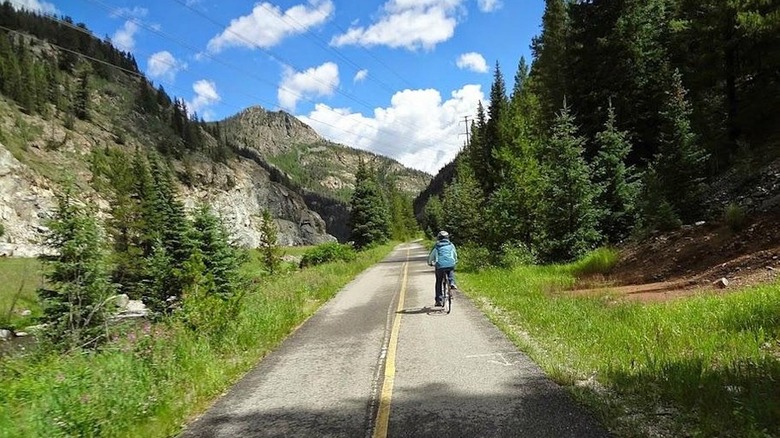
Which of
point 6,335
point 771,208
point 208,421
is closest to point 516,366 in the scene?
point 208,421

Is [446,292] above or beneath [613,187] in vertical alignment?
beneath

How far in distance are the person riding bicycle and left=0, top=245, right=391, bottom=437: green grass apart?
196 inches

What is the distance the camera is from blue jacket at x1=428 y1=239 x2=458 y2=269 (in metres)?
12.6

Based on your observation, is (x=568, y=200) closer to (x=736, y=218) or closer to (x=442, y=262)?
(x=736, y=218)

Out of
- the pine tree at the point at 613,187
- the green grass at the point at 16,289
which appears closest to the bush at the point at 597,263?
the pine tree at the point at 613,187

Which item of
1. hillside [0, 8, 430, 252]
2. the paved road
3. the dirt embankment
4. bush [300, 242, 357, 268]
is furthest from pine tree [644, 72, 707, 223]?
hillside [0, 8, 430, 252]

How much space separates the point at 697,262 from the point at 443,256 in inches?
295

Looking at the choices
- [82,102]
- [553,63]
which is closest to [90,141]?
[82,102]

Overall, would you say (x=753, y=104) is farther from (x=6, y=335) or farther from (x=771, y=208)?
(x=6, y=335)

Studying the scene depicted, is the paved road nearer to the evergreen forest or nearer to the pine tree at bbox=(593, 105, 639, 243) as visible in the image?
the evergreen forest

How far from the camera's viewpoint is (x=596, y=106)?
88.5ft

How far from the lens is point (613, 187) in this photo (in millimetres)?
21547

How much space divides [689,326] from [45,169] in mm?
114860

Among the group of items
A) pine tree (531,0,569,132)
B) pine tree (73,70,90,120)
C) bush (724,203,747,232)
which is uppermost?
pine tree (73,70,90,120)
